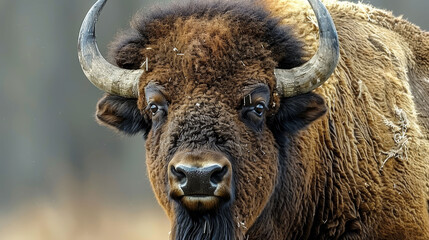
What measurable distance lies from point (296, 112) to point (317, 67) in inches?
13.9

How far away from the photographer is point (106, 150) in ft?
37.9

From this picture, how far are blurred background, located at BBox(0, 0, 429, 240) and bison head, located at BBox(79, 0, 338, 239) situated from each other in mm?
5963

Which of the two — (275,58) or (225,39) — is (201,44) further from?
(275,58)

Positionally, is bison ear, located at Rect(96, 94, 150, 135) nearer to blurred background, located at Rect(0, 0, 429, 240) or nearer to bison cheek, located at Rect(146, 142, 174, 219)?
bison cheek, located at Rect(146, 142, 174, 219)

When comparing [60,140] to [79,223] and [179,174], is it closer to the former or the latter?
[79,223]

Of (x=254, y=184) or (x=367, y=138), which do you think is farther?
(x=367, y=138)

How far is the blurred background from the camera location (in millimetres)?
11172

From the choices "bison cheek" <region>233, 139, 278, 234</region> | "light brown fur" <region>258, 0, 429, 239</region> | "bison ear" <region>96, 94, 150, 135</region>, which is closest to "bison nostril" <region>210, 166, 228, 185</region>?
"bison cheek" <region>233, 139, 278, 234</region>

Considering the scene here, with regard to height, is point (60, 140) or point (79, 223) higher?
point (60, 140)

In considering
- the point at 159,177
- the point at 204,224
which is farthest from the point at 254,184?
the point at 159,177

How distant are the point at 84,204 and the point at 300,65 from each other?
6.69 meters

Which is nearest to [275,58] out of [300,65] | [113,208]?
[300,65]

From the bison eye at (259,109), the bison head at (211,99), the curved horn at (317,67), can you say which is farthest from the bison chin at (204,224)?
the curved horn at (317,67)

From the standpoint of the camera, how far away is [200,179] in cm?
434
